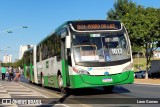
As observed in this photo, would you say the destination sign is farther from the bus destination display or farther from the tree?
the tree

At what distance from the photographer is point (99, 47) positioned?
667 inches

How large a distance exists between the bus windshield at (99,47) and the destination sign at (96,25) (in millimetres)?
349

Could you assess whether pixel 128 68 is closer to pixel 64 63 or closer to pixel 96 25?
pixel 96 25

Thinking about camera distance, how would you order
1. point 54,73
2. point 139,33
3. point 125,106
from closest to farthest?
point 125,106 < point 54,73 < point 139,33

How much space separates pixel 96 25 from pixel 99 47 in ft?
4.17

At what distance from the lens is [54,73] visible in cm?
2081

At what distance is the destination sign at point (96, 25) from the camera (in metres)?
17.5

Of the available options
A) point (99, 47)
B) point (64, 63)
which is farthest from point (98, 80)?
point (64, 63)

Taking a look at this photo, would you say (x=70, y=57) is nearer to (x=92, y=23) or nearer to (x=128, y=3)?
(x=92, y=23)

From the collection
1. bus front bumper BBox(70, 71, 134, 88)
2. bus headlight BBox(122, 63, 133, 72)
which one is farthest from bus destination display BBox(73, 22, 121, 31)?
bus front bumper BBox(70, 71, 134, 88)

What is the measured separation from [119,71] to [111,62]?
52 cm

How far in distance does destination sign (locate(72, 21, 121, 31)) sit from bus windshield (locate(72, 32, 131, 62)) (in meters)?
0.35

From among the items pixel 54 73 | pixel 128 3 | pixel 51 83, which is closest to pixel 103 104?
pixel 54 73

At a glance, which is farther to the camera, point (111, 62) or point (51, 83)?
point (51, 83)
